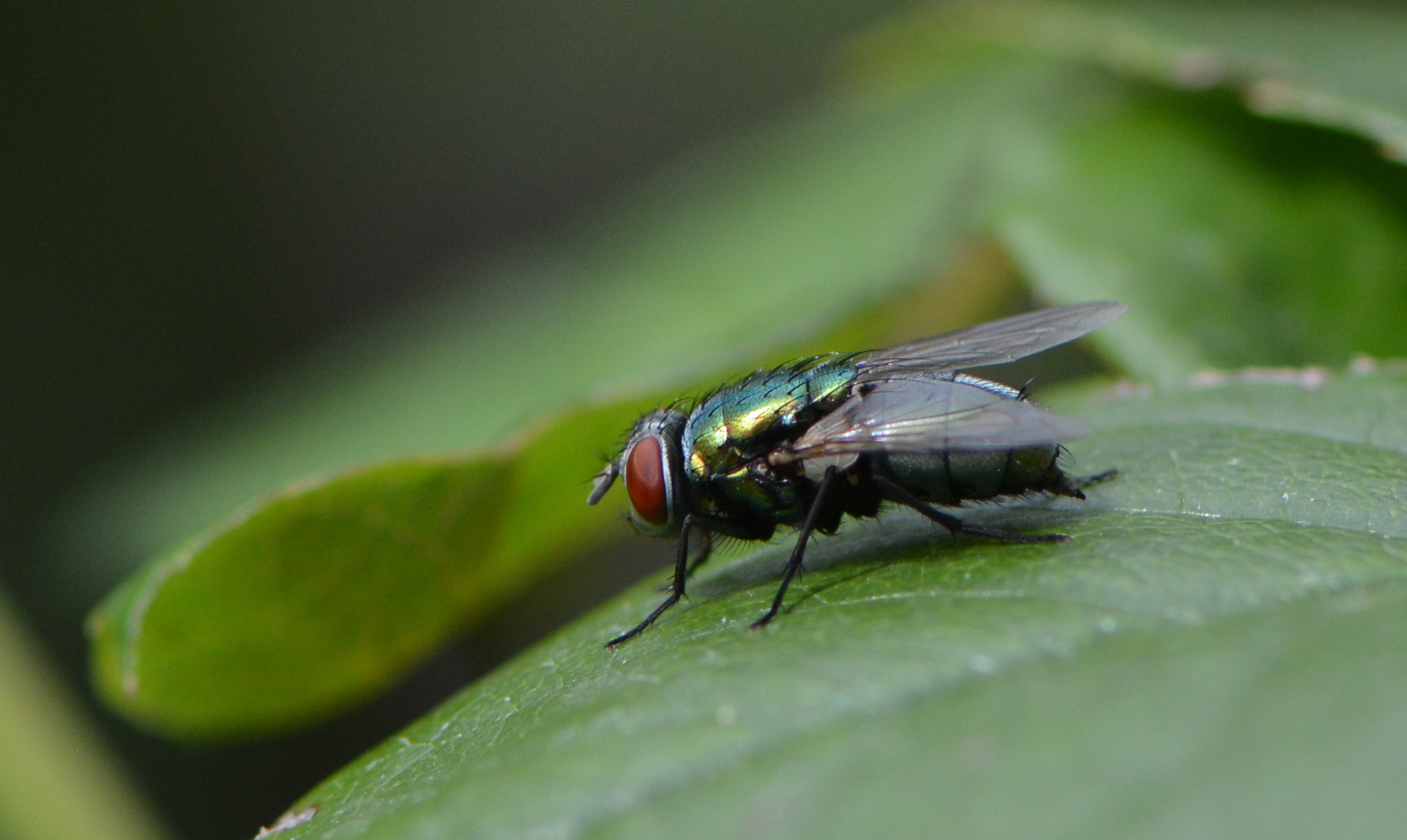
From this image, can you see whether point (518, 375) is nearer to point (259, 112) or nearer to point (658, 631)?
point (658, 631)

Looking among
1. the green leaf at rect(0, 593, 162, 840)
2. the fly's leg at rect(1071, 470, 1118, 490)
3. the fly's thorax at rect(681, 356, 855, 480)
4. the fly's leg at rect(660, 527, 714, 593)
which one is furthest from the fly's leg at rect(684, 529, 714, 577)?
the green leaf at rect(0, 593, 162, 840)

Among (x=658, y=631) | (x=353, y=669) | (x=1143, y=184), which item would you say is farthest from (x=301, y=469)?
(x=1143, y=184)

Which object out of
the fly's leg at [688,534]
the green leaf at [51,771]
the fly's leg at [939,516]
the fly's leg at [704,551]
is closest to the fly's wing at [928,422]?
the fly's leg at [939,516]

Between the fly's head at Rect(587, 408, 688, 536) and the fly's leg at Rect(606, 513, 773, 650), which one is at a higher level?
the fly's head at Rect(587, 408, 688, 536)

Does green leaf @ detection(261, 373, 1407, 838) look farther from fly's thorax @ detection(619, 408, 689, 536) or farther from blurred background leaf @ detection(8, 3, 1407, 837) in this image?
blurred background leaf @ detection(8, 3, 1407, 837)

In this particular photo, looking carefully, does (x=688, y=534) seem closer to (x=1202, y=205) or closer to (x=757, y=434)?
(x=757, y=434)

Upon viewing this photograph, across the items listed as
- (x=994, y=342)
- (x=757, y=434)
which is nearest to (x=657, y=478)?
(x=757, y=434)
